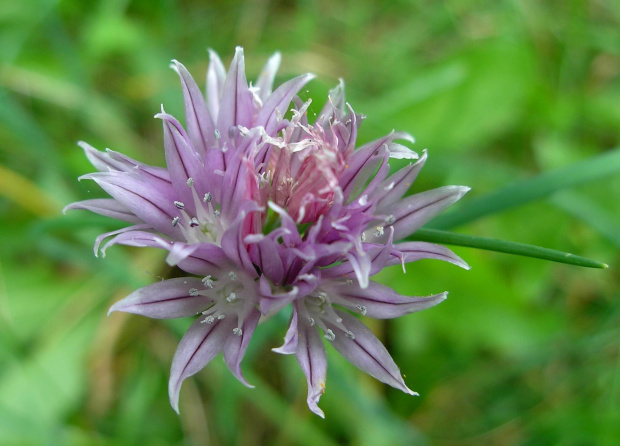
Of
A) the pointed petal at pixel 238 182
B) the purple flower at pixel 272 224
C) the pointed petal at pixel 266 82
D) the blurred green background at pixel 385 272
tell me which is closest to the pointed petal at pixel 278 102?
the purple flower at pixel 272 224

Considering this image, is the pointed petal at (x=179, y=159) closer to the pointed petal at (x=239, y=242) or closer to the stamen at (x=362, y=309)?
the pointed petal at (x=239, y=242)

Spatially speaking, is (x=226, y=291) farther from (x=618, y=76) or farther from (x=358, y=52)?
(x=618, y=76)

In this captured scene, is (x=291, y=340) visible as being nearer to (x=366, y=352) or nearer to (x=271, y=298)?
(x=271, y=298)

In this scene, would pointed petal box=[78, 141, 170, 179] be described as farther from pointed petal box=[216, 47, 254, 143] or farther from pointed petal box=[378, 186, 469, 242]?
pointed petal box=[378, 186, 469, 242]

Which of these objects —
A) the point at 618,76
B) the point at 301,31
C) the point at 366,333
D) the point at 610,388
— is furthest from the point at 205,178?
the point at 618,76

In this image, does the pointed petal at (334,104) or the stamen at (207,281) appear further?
the pointed petal at (334,104)

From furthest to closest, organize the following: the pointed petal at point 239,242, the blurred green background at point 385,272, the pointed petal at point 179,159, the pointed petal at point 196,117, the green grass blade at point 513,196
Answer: the blurred green background at point 385,272 < the green grass blade at point 513,196 < the pointed petal at point 196,117 < the pointed petal at point 179,159 < the pointed petal at point 239,242

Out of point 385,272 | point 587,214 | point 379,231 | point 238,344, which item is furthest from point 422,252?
point 385,272
